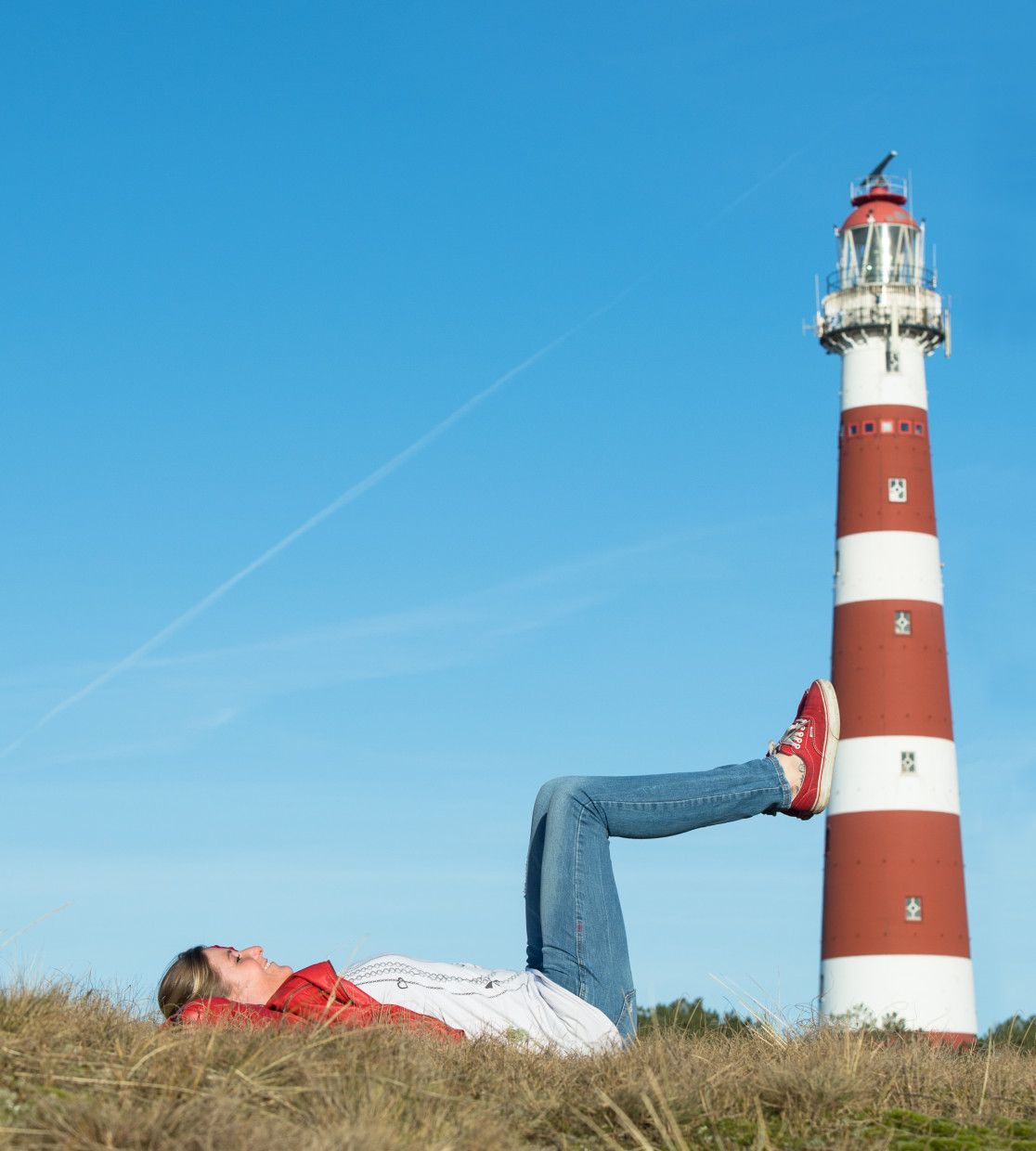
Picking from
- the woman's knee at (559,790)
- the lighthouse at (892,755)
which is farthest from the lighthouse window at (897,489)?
the woman's knee at (559,790)

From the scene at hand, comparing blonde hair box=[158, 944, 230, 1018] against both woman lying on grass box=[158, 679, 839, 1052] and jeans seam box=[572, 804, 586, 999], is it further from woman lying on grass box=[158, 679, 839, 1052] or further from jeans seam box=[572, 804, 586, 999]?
jeans seam box=[572, 804, 586, 999]

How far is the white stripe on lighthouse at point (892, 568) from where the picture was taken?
22625 mm

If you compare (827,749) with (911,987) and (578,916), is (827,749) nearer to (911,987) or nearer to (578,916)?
(578,916)

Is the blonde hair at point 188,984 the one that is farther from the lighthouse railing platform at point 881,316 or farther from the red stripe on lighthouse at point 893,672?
the lighthouse railing platform at point 881,316

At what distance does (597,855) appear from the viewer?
512 centimetres

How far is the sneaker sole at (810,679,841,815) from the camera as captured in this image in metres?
5.61

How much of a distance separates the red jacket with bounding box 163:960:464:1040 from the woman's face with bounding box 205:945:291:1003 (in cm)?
25

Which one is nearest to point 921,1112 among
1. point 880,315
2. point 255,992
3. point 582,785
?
point 582,785

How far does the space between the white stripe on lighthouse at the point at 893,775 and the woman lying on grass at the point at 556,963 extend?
17.2 meters

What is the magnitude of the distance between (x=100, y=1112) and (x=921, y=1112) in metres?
2.18

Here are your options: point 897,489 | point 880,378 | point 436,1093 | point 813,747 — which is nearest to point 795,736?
point 813,747

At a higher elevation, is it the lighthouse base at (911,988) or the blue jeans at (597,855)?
the lighthouse base at (911,988)

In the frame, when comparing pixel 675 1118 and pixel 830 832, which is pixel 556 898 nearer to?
pixel 675 1118

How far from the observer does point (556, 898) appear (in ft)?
16.6
